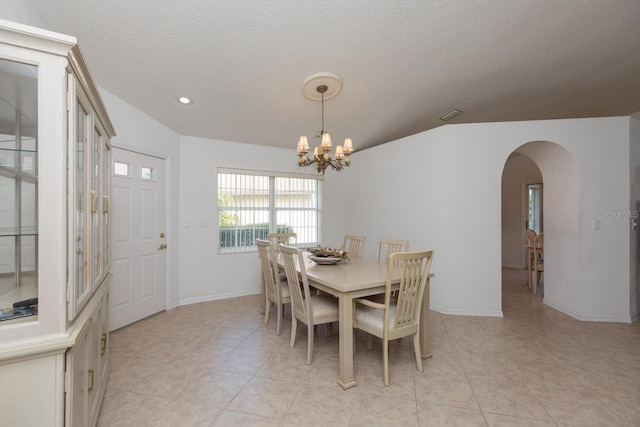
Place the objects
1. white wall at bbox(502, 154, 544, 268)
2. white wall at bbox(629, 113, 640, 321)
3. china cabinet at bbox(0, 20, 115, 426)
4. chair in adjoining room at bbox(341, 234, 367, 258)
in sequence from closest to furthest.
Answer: china cabinet at bbox(0, 20, 115, 426) < white wall at bbox(629, 113, 640, 321) < chair in adjoining room at bbox(341, 234, 367, 258) < white wall at bbox(502, 154, 544, 268)

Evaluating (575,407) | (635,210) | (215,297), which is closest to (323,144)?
(575,407)

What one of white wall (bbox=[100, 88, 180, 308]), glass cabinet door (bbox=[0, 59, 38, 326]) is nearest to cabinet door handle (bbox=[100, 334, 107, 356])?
glass cabinet door (bbox=[0, 59, 38, 326])

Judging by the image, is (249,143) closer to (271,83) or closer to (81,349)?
(271,83)

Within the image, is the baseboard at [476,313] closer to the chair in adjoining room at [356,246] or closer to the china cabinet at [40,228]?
the chair in adjoining room at [356,246]

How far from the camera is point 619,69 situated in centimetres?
302

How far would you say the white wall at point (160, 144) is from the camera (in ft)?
10.3

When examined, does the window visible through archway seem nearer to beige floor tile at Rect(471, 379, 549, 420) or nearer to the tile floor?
the tile floor

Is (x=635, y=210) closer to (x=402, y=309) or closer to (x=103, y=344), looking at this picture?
(x=402, y=309)

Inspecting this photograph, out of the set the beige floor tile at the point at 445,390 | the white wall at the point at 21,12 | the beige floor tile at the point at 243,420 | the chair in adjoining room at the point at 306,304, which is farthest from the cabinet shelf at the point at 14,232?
the beige floor tile at the point at 445,390

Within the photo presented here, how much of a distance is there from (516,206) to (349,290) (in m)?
6.51

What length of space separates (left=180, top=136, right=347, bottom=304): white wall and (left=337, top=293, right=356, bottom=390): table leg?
9.07ft

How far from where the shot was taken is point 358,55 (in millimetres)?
2779

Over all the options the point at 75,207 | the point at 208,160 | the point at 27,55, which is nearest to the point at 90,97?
the point at 27,55

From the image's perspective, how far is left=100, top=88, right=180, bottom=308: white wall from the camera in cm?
313
